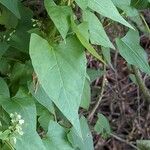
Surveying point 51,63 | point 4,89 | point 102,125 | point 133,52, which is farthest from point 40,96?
point 102,125

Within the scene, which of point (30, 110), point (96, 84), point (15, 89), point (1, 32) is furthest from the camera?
point (96, 84)

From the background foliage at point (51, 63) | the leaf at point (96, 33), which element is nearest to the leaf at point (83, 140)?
the background foliage at point (51, 63)

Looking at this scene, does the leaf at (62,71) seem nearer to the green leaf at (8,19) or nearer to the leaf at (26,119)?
the leaf at (26,119)

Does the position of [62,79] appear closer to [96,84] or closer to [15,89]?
[15,89]

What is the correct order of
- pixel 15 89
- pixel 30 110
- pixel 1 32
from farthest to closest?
pixel 1 32 < pixel 15 89 < pixel 30 110

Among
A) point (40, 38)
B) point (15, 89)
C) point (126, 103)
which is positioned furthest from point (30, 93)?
point (126, 103)
